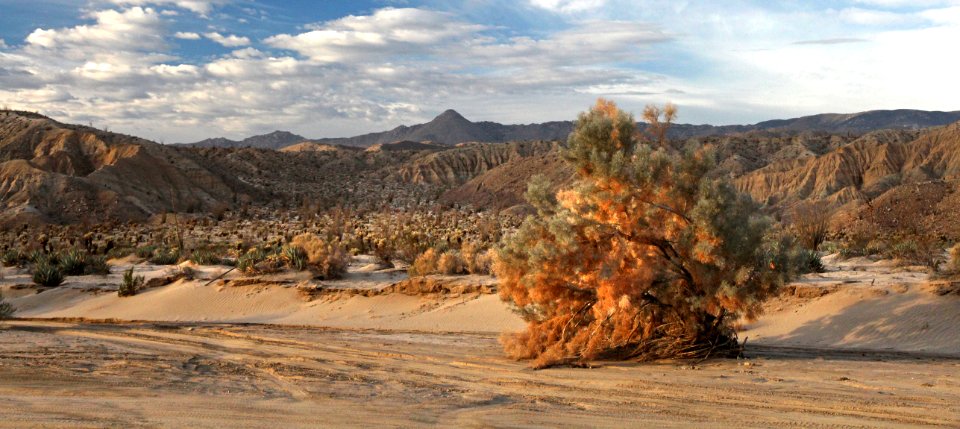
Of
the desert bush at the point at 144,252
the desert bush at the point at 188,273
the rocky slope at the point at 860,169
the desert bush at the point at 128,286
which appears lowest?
the desert bush at the point at 128,286

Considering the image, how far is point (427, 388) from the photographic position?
9344 millimetres

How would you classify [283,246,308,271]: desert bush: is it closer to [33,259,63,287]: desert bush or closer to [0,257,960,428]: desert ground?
[0,257,960,428]: desert ground

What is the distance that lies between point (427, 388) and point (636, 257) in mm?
3521

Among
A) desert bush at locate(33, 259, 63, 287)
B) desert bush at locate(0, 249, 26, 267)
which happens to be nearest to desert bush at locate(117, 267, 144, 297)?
desert bush at locate(33, 259, 63, 287)

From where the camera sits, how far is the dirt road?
7.49m

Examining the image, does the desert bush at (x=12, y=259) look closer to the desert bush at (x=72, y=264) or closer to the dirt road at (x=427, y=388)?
the desert bush at (x=72, y=264)

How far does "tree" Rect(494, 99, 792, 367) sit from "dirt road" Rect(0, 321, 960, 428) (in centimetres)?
62

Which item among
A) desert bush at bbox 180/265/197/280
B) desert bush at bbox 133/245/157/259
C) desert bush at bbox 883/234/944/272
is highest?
desert bush at bbox 883/234/944/272

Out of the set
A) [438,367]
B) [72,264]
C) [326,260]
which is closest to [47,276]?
[72,264]

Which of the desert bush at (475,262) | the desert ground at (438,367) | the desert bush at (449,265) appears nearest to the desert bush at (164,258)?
the desert ground at (438,367)

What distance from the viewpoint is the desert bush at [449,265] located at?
19.3 metres

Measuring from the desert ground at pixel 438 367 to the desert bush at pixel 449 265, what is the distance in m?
0.74

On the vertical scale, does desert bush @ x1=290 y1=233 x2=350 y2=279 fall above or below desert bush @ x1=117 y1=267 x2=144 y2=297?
above

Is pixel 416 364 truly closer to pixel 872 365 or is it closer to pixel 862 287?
pixel 872 365
